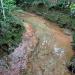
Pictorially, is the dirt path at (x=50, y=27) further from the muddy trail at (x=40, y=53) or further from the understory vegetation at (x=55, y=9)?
the understory vegetation at (x=55, y=9)

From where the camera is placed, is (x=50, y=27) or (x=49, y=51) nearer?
(x=49, y=51)

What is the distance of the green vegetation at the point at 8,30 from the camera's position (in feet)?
37.0

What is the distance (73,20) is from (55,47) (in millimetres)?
3693

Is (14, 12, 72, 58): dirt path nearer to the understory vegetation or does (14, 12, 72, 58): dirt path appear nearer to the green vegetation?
the understory vegetation

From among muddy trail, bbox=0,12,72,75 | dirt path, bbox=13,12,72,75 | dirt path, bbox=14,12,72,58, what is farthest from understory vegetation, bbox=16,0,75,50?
muddy trail, bbox=0,12,72,75

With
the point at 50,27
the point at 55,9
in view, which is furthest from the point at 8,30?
the point at 55,9

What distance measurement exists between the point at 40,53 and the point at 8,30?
2.21m

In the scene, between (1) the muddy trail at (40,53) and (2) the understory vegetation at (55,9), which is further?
(2) the understory vegetation at (55,9)

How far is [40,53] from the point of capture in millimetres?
11648

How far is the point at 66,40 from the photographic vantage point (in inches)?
520

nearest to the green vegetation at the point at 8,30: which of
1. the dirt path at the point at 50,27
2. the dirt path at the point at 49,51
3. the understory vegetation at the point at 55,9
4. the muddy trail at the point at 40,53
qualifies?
the muddy trail at the point at 40,53

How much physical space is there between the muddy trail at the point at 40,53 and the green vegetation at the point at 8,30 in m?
0.35

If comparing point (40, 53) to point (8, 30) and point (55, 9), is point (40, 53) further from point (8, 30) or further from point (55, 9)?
point (55, 9)

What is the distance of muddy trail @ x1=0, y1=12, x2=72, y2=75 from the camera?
9.98m
